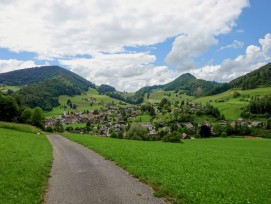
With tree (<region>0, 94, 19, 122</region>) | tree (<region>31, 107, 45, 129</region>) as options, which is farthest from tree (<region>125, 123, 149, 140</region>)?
tree (<region>0, 94, 19, 122</region>)

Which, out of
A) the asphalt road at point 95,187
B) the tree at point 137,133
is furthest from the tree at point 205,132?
the asphalt road at point 95,187

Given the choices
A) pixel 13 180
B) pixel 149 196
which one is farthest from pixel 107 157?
pixel 149 196

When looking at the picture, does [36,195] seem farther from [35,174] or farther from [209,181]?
[209,181]

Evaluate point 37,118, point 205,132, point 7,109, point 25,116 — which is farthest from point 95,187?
point 205,132

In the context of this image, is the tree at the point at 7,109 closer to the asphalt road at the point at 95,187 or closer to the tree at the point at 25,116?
the tree at the point at 25,116

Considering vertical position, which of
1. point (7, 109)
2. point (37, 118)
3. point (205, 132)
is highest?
point (7, 109)

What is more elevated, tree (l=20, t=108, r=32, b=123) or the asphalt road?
tree (l=20, t=108, r=32, b=123)

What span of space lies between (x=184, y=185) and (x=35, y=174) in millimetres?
11967

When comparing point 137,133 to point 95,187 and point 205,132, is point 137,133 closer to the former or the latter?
point 205,132

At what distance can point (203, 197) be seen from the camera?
656 inches

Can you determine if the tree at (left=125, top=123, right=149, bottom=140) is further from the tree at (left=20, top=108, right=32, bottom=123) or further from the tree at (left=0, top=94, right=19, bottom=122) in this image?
the tree at (left=0, top=94, right=19, bottom=122)

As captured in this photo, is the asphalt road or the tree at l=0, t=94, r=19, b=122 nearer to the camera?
the asphalt road

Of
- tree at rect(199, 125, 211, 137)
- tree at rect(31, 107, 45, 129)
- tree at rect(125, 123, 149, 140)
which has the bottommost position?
tree at rect(199, 125, 211, 137)

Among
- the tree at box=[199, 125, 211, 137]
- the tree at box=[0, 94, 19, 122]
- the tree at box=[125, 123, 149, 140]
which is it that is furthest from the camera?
the tree at box=[199, 125, 211, 137]
